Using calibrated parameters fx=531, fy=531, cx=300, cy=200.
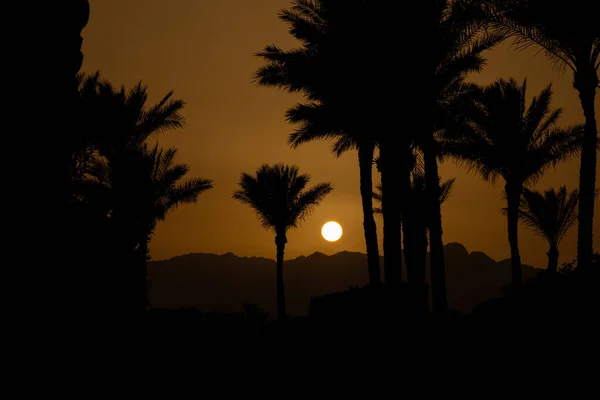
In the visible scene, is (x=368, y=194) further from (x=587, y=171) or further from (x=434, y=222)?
(x=587, y=171)

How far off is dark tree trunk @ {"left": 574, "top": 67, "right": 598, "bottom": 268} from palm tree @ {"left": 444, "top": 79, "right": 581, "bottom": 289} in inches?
303

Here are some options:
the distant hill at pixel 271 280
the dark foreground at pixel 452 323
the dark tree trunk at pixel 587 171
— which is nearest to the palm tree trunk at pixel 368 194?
the dark foreground at pixel 452 323

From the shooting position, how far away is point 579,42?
14492 mm

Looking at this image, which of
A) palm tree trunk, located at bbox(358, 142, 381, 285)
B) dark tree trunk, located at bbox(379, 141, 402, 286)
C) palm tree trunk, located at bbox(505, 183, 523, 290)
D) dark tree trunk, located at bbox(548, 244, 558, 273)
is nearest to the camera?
dark tree trunk, located at bbox(379, 141, 402, 286)

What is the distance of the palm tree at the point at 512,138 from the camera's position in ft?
75.5

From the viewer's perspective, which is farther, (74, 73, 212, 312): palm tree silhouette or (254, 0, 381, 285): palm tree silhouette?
(254, 0, 381, 285): palm tree silhouette

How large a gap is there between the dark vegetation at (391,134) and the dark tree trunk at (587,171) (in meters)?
0.03

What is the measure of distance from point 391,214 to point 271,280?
168250 millimetres

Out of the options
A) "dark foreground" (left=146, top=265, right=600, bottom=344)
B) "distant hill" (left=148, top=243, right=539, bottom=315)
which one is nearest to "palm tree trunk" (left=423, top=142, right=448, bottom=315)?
"dark foreground" (left=146, top=265, right=600, bottom=344)

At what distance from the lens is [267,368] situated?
9867mm

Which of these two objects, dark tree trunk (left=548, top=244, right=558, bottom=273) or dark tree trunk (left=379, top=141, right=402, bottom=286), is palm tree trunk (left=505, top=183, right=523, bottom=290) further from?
dark tree trunk (left=379, top=141, right=402, bottom=286)

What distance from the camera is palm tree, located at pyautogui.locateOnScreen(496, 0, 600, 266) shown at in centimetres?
1387

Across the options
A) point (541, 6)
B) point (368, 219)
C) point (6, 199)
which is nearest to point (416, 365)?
point (6, 199)

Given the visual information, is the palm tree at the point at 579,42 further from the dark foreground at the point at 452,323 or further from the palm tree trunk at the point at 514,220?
the palm tree trunk at the point at 514,220
